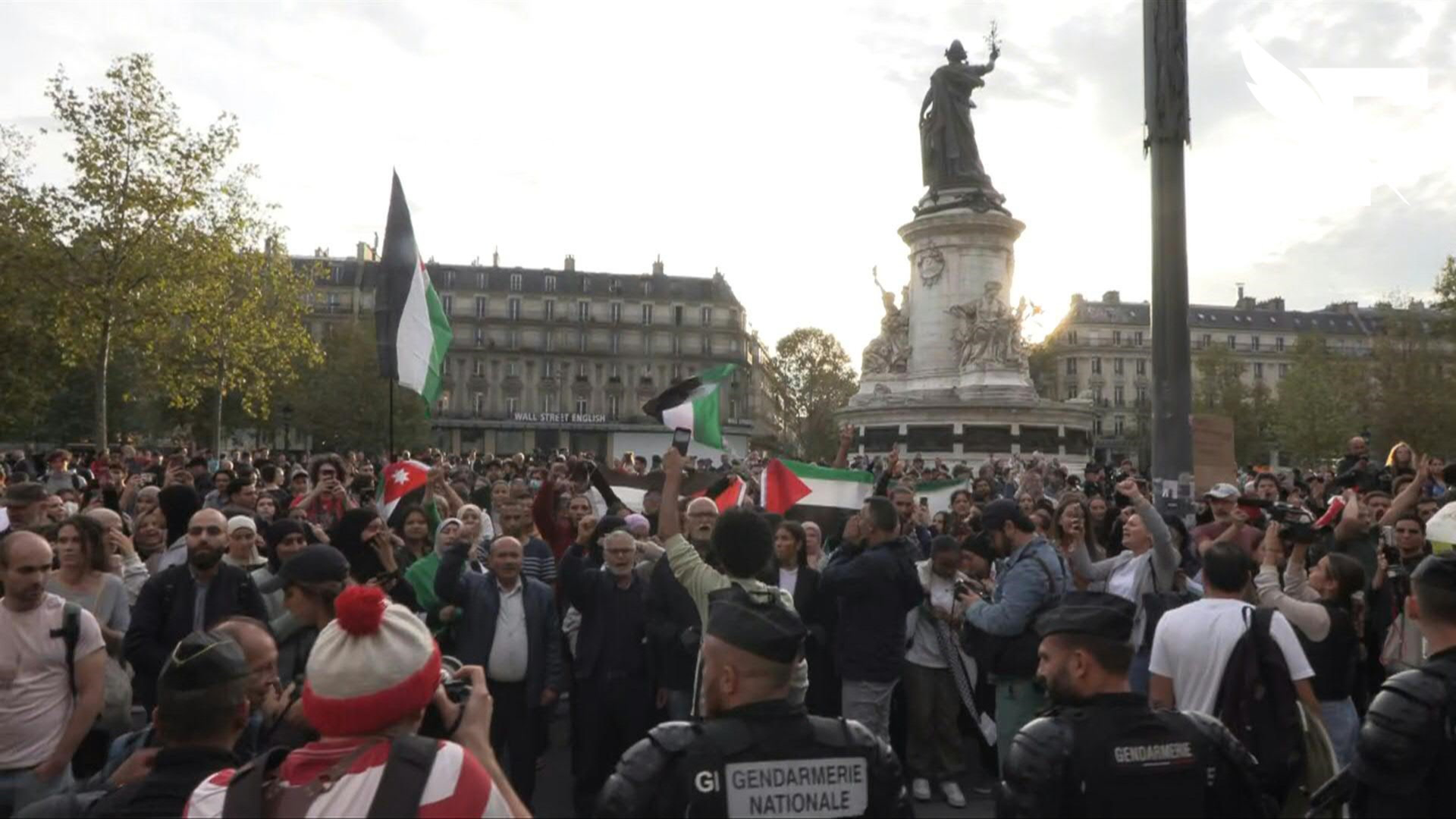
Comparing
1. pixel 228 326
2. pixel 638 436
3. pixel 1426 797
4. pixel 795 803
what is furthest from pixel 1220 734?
pixel 638 436

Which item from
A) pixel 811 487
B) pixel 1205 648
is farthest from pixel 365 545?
pixel 811 487

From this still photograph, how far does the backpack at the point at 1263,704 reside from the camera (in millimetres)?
4633

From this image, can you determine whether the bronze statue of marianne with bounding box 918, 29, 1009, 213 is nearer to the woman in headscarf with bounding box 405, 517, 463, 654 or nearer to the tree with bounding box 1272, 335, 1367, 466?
the tree with bounding box 1272, 335, 1367, 466

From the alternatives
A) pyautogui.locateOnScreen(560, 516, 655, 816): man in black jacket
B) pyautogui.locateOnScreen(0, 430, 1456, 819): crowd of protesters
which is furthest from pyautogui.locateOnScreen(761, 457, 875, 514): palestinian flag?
pyautogui.locateOnScreen(560, 516, 655, 816): man in black jacket

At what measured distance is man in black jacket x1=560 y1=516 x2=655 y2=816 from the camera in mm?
7172

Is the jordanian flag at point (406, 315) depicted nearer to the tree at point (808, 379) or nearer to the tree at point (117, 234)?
the tree at point (117, 234)

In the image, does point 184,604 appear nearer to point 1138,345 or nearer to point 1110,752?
point 1110,752

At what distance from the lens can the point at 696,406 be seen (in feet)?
32.0

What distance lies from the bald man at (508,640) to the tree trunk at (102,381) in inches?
1034

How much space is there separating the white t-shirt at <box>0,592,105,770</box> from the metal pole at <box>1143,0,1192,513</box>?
28.4 ft

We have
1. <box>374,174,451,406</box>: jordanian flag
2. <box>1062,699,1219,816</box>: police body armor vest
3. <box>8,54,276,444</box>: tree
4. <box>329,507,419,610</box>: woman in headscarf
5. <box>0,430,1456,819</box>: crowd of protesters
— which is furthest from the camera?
<box>8,54,276,444</box>: tree

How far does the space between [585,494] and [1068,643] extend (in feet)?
25.4

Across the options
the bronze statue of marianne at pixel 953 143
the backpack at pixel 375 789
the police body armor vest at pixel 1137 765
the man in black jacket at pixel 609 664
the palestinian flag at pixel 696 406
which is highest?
the bronze statue of marianne at pixel 953 143

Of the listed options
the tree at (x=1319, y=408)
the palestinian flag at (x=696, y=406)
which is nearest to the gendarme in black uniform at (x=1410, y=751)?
the palestinian flag at (x=696, y=406)
